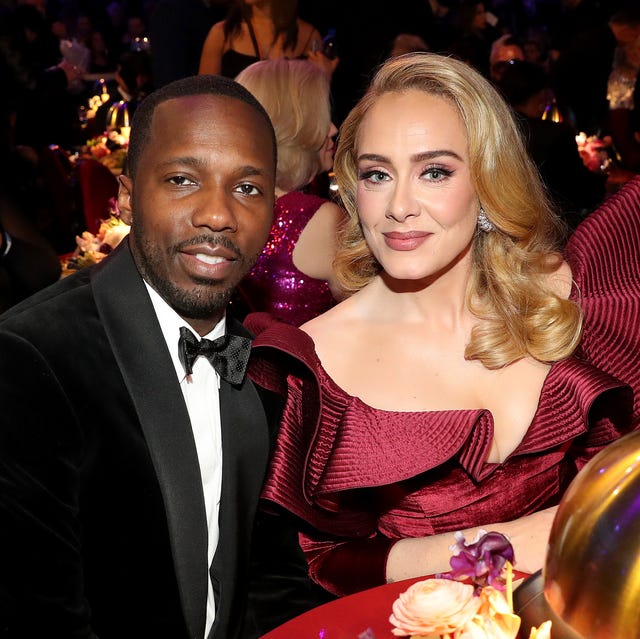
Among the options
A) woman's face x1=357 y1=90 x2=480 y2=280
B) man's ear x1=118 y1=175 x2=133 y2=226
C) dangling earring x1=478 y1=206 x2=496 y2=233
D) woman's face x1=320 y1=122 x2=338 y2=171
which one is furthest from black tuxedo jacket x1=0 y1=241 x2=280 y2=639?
woman's face x1=320 y1=122 x2=338 y2=171

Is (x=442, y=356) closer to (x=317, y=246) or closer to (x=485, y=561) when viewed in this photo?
(x=485, y=561)

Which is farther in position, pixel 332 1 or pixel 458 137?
pixel 332 1

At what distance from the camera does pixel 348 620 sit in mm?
1389

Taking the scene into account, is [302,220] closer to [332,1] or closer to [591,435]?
[591,435]

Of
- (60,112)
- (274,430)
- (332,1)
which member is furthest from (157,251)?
(60,112)

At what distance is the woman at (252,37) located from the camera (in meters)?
4.94

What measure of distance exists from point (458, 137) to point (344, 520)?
2.71 feet

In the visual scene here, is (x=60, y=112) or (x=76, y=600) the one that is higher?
(x=76, y=600)

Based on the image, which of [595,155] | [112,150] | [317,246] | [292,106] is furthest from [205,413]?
[112,150]

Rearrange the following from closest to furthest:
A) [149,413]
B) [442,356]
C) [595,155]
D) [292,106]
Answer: [149,413]
[442,356]
[292,106]
[595,155]

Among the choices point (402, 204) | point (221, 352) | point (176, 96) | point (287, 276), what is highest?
point (176, 96)

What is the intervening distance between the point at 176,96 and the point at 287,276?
183cm

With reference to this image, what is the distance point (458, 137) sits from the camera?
6.33 feet

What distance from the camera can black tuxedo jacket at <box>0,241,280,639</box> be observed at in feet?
4.94
